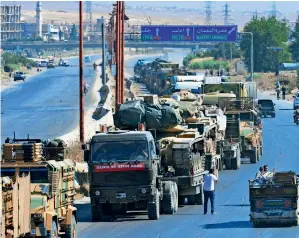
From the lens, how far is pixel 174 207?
34.6 meters

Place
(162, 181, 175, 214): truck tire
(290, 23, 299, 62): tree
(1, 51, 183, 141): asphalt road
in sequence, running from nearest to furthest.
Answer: (162, 181, 175, 214): truck tire, (1, 51, 183, 141): asphalt road, (290, 23, 299, 62): tree

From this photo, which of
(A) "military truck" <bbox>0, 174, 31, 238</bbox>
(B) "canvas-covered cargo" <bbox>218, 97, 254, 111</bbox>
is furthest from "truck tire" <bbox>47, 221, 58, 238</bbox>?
(B) "canvas-covered cargo" <bbox>218, 97, 254, 111</bbox>

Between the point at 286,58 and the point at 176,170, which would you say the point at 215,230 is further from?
the point at 286,58

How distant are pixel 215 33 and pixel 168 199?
94.7 metres

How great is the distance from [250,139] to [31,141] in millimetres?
25883

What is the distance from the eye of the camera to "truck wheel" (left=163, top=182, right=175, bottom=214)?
34.0 meters

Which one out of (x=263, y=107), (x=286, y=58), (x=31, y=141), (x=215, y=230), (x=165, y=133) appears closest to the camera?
(x=31, y=141)

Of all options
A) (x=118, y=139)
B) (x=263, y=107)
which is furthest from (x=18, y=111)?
(x=118, y=139)

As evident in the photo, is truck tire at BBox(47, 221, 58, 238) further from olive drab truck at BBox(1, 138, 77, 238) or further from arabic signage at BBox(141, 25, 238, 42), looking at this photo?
arabic signage at BBox(141, 25, 238, 42)

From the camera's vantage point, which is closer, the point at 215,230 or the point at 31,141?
the point at 31,141

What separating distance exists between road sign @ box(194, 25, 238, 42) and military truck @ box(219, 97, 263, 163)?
68.3 meters

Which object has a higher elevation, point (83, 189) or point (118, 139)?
point (118, 139)

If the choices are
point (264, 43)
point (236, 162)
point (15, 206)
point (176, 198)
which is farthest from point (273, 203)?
point (264, 43)

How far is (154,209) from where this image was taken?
32.9 meters
